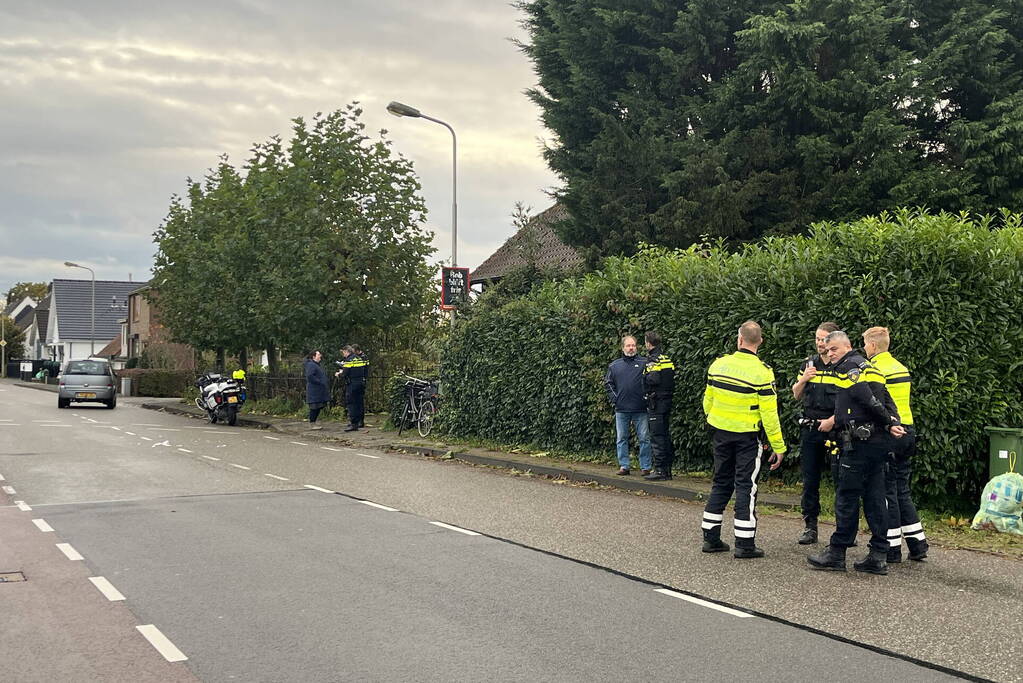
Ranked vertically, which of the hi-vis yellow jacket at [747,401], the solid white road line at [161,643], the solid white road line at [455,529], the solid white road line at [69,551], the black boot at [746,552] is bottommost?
the solid white road line at [69,551]

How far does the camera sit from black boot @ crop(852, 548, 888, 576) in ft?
24.0

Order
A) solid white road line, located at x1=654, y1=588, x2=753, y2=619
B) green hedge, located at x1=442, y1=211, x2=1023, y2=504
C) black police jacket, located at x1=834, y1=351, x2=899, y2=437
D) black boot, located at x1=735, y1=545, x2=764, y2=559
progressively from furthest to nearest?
green hedge, located at x1=442, y1=211, x2=1023, y2=504 → black boot, located at x1=735, y1=545, x2=764, y2=559 → black police jacket, located at x1=834, y1=351, x2=899, y2=437 → solid white road line, located at x1=654, y1=588, x2=753, y2=619

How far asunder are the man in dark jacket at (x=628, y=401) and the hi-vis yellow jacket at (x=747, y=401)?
4.50 m

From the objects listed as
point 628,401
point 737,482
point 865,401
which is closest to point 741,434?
point 737,482

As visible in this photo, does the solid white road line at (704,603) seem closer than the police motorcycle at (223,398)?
Yes

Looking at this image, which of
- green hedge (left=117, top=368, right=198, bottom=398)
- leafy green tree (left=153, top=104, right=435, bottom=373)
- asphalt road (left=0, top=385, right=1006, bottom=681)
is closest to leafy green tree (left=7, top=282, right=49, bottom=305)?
green hedge (left=117, top=368, right=198, bottom=398)

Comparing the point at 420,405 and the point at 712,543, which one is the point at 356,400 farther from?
the point at 712,543

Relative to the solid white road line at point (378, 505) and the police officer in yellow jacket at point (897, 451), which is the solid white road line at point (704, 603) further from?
the solid white road line at point (378, 505)

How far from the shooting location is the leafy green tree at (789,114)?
18.2 meters

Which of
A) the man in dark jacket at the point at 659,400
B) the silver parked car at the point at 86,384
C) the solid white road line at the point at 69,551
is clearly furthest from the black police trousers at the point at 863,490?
the silver parked car at the point at 86,384

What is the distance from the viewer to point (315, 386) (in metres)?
22.9

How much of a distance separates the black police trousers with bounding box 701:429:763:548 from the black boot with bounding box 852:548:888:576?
0.82 metres

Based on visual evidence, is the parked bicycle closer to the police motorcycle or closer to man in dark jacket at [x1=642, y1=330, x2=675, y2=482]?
the police motorcycle

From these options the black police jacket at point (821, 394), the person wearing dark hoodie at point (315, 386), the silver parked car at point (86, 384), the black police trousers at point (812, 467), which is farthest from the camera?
the silver parked car at point (86, 384)
